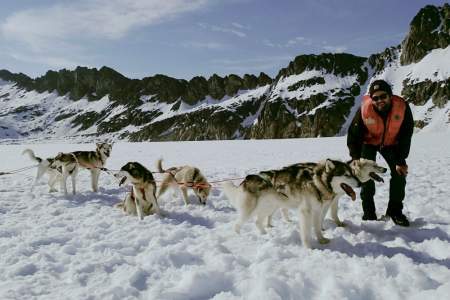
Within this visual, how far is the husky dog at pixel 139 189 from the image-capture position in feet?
28.0

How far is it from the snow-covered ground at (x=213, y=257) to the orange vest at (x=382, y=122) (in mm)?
1483

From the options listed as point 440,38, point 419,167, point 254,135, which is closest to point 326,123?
point 254,135

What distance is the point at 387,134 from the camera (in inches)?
278

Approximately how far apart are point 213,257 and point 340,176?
2.30 meters

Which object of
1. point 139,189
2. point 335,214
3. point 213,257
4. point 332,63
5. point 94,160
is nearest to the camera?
point 213,257

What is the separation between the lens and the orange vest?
6867 mm

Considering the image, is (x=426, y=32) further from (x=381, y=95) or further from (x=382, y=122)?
(x=381, y=95)

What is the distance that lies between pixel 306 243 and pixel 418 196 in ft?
15.4

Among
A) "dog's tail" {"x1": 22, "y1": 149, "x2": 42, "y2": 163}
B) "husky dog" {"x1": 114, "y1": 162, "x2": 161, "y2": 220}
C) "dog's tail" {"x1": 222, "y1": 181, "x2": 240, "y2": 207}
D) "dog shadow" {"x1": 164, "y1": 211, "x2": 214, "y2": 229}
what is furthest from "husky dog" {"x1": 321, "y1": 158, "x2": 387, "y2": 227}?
"dog's tail" {"x1": 22, "y1": 149, "x2": 42, "y2": 163}

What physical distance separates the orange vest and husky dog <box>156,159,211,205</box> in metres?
3.99

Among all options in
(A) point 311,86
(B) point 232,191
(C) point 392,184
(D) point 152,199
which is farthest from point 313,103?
(B) point 232,191

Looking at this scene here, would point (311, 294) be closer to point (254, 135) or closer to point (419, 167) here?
point (419, 167)

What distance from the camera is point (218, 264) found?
550 centimetres

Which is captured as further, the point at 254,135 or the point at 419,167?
the point at 254,135
